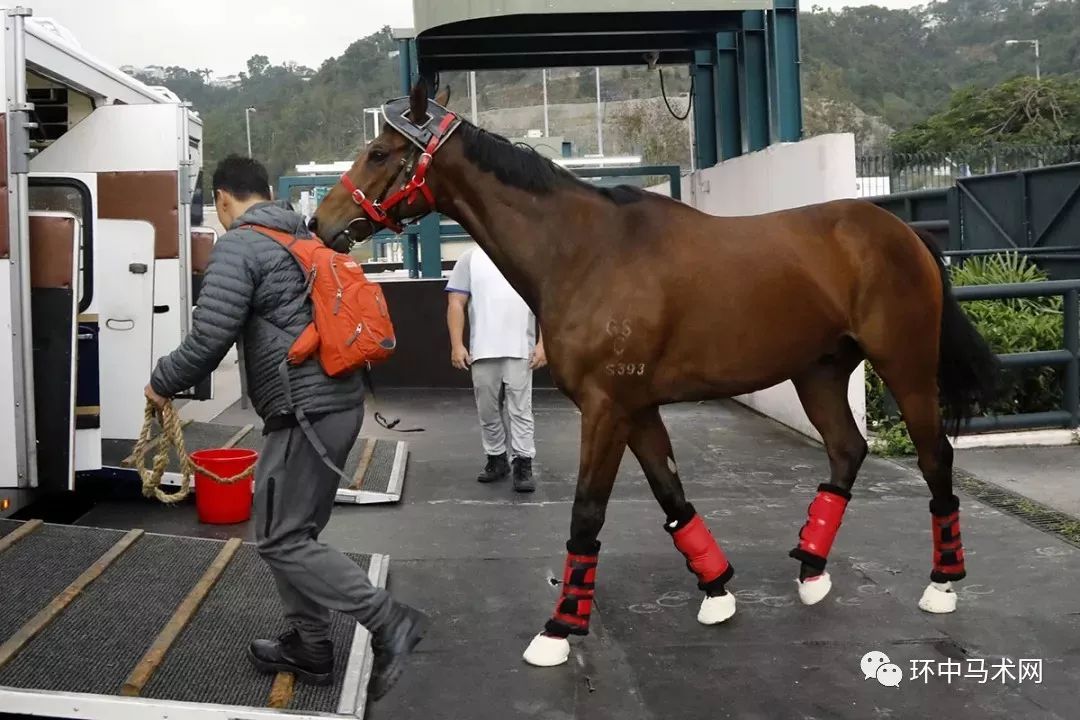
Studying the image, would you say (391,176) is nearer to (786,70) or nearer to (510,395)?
(510,395)

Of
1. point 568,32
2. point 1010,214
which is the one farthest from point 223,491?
point 1010,214

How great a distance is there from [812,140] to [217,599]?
5.29 metres

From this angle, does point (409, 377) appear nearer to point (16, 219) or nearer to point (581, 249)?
point (16, 219)

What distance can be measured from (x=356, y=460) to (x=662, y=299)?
3.90m

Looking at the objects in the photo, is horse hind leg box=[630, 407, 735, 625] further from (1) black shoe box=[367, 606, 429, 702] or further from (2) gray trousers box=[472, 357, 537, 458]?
(2) gray trousers box=[472, 357, 537, 458]

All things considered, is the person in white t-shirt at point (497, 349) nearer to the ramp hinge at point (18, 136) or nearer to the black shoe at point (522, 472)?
the black shoe at point (522, 472)

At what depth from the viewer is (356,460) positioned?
760cm

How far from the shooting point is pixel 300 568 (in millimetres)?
3611

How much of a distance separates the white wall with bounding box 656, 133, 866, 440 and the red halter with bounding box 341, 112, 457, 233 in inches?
128

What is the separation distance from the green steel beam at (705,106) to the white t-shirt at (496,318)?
193 inches

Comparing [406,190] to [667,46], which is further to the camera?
[667,46]

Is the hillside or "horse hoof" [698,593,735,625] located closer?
"horse hoof" [698,593,735,625]

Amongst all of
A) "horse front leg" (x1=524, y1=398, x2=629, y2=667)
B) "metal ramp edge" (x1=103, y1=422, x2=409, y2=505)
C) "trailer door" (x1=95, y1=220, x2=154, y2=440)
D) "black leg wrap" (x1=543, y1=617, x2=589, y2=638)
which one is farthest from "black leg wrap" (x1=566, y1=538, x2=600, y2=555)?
"trailer door" (x1=95, y1=220, x2=154, y2=440)

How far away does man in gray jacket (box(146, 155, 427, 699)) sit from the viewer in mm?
3531
